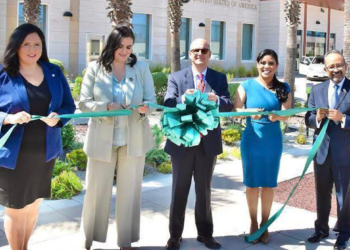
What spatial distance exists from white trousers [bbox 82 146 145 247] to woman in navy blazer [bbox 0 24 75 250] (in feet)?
1.47

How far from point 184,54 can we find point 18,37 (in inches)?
1008

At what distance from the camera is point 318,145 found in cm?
452

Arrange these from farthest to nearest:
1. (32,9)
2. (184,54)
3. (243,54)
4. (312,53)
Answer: (312,53)
(243,54)
(184,54)
(32,9)

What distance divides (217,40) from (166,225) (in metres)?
27.1

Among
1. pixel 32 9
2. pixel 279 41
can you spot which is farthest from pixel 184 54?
pixel 32 9

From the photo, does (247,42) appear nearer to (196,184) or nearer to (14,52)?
(196,184)

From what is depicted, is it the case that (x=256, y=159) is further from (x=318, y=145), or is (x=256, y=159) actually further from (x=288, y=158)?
(x=288, y=158)

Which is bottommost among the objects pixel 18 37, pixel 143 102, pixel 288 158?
pixel 288 158

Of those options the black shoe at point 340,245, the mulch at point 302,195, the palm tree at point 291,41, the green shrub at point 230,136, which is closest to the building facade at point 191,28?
the palm tree at point 291,41

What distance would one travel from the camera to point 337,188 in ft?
15.2

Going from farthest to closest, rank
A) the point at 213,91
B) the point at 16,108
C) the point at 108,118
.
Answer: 1. the point at 213,91
2. the point at 108,118
3. the point at 16,108

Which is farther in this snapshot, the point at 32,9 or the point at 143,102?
the point at 32,9

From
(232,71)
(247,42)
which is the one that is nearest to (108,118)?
(232,71)

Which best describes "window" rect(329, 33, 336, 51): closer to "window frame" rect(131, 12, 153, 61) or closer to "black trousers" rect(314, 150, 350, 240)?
"window frame" rect(131, 12, 153, 61)
